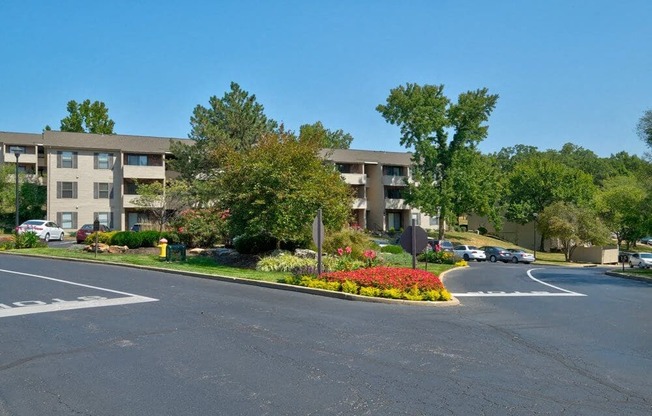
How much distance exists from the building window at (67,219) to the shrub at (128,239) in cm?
2243

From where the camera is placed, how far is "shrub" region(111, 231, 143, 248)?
30266 millimetres

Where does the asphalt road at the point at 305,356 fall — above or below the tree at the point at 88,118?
below

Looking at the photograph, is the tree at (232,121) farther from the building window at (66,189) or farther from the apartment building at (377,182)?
the apartment building at (377,182)

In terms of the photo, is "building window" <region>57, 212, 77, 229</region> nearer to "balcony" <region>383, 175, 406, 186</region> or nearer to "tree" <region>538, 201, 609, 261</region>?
"balcony" <region>383, 175, 406, 186</region>

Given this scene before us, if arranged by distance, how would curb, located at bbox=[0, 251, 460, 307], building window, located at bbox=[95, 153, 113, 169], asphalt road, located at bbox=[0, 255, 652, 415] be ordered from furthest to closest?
building window, located at bbox=[95, 153, 113, 169], curb, located at bbox=[0, 251, 460, 307], asphalt road, located at bbox=[0, 255, 652, 415]

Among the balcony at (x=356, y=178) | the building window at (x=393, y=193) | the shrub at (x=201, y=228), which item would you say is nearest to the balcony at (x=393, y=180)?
the building window at (x=393, y=193)

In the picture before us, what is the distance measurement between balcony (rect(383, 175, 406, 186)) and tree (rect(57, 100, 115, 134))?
34634mm

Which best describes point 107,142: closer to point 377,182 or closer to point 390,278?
point 377,182

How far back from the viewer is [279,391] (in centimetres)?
685

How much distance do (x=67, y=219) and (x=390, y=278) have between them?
41482 millimetres

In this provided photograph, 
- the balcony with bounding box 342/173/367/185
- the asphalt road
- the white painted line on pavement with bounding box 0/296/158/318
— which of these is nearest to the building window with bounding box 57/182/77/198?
the balcony with bounding box 342/173/367/185

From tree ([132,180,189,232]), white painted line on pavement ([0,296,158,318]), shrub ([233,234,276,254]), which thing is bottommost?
white painted line on pavement ([0,296,158,318])

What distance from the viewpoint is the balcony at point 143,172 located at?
49.9 m

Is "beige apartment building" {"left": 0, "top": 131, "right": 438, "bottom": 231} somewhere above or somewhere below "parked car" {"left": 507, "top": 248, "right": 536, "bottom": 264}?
above
